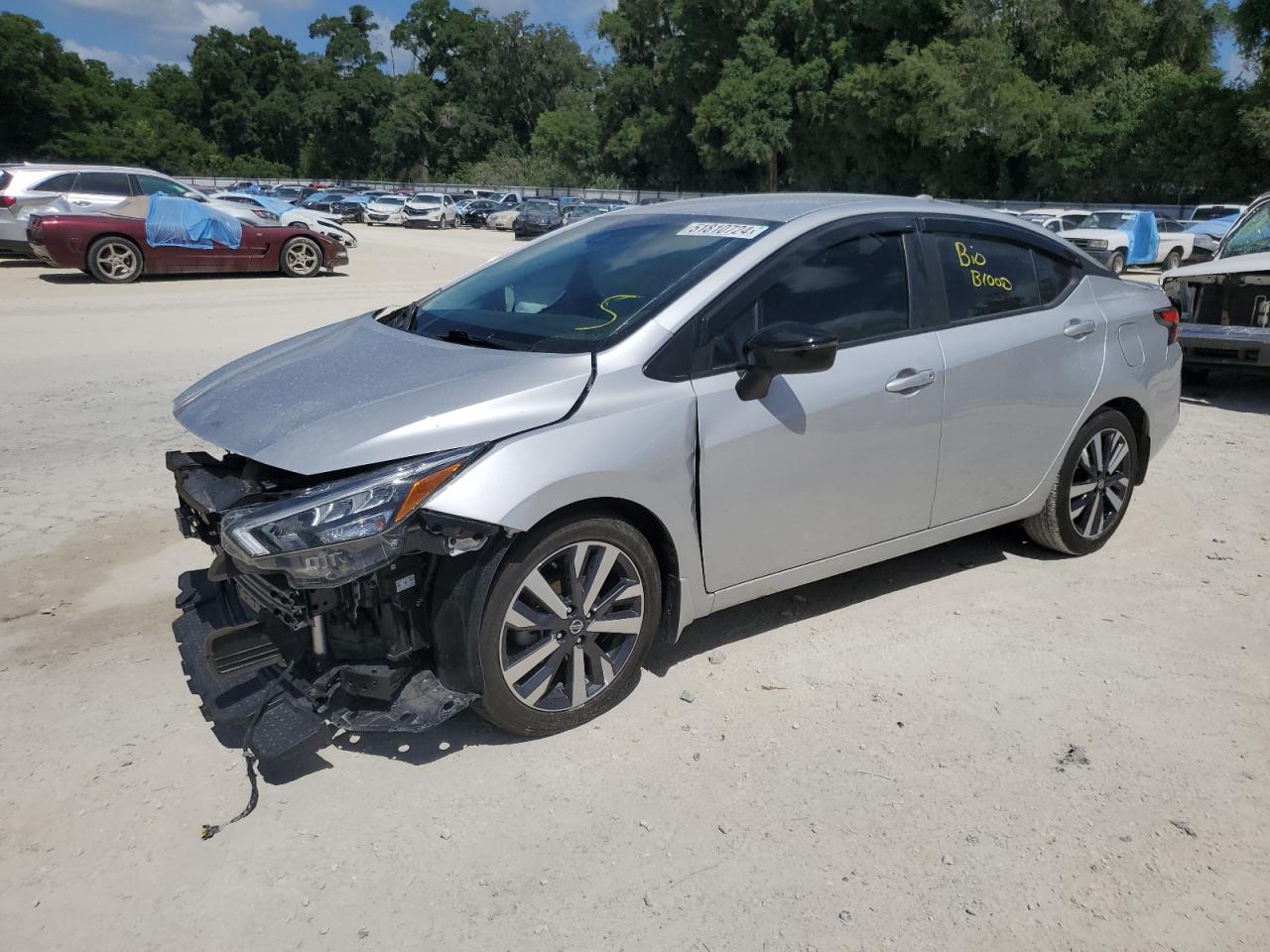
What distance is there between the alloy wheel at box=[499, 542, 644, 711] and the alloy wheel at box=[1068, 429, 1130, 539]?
264 centimetres

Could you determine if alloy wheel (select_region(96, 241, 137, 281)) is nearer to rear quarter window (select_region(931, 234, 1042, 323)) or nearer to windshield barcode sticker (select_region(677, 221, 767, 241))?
windshield barcode sticker (select_region(677, 221, 767, 241))

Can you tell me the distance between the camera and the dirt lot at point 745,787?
2777 millimetres

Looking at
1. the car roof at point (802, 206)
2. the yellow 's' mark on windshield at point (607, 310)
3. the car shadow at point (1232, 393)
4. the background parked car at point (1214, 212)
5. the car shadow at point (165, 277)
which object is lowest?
the car shadow at point (1232, 393)

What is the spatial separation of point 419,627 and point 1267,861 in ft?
8.49

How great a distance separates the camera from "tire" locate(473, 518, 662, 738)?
333 centimetres

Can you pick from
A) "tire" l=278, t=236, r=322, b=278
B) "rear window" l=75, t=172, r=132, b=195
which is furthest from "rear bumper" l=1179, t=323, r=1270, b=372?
"rear window" l=75, t=172, r=132, b=195

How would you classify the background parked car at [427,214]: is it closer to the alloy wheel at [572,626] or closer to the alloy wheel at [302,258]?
the alloy wheel at [302,258]

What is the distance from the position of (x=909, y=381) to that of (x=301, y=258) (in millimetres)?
16905

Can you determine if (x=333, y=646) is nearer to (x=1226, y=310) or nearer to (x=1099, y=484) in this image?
(x=1099, y=484)

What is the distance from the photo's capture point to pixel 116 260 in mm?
17109

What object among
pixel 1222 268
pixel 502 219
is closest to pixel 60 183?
pixel 1222 268

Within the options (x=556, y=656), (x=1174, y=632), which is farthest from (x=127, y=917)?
(x=1174, y=632)

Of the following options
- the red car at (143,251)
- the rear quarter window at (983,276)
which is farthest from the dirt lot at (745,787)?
the red car at (143,251)

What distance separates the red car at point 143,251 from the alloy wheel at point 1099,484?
16.1 metres
